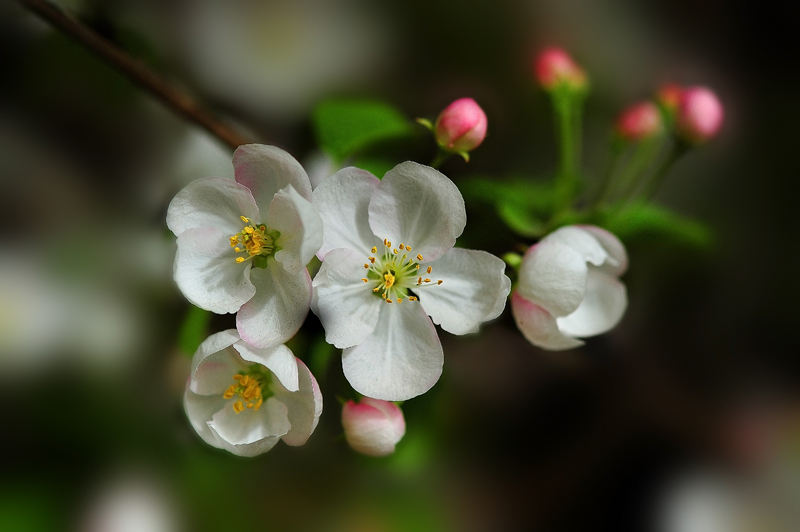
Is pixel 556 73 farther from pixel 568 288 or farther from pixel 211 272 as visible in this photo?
pixel 211 272

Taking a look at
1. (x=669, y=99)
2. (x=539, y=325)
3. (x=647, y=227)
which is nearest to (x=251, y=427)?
(x=539, y=325)

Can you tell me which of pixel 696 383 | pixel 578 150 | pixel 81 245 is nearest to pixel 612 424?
pixel 696 383

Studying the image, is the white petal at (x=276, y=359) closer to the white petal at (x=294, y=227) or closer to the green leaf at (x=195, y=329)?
the white petal at (x=294, y=227)

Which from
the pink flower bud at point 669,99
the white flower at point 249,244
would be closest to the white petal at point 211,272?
the white flower at point 249,244

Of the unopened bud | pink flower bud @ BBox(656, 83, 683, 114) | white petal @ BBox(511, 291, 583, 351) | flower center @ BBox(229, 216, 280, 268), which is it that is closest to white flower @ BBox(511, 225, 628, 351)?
white petal @ BBox(511, 291, 583, 351)

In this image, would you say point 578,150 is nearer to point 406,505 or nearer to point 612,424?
point 612,424

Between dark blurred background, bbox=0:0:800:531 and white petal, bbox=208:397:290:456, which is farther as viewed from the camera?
dark blurred background, bbox=0:0:800:531

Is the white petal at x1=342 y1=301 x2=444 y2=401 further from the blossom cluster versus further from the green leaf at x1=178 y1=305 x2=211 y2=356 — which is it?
the green leaf at x1=178 y1=305 x2=211 y2=356
